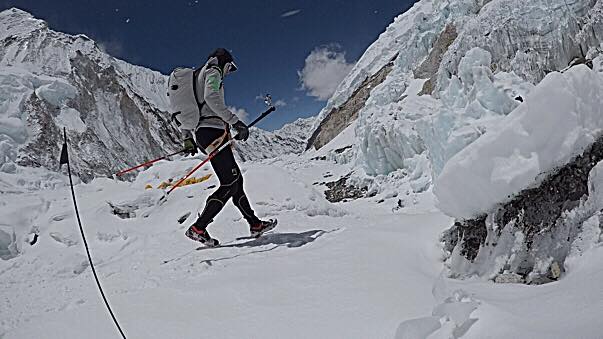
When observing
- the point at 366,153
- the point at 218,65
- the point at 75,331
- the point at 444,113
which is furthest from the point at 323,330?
the point at 366,153

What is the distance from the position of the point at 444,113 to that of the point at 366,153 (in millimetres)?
12555

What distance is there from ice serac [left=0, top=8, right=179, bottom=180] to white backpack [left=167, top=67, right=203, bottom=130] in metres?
19.6

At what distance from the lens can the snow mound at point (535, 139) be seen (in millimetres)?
A: 2355

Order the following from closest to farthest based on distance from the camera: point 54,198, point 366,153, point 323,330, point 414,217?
point 323,330
point 414,217
point 54,198
point 366,153

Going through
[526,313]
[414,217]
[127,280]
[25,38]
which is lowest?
[526,313]

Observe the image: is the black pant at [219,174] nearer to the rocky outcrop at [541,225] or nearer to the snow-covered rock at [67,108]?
the rocky outcrop at [541,225]

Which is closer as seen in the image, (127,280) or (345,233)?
(127,280)

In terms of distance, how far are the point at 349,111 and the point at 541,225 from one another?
246 ft

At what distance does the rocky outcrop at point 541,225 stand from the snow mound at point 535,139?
64 millimetres

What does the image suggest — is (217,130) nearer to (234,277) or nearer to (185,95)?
(185,95)

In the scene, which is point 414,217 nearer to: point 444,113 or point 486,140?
point 486,140

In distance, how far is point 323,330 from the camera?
2096mm

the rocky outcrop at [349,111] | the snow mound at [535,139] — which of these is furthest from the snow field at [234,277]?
the rocky outcrop at [349,111]

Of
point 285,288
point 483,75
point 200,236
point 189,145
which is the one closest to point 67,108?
point 483,75
